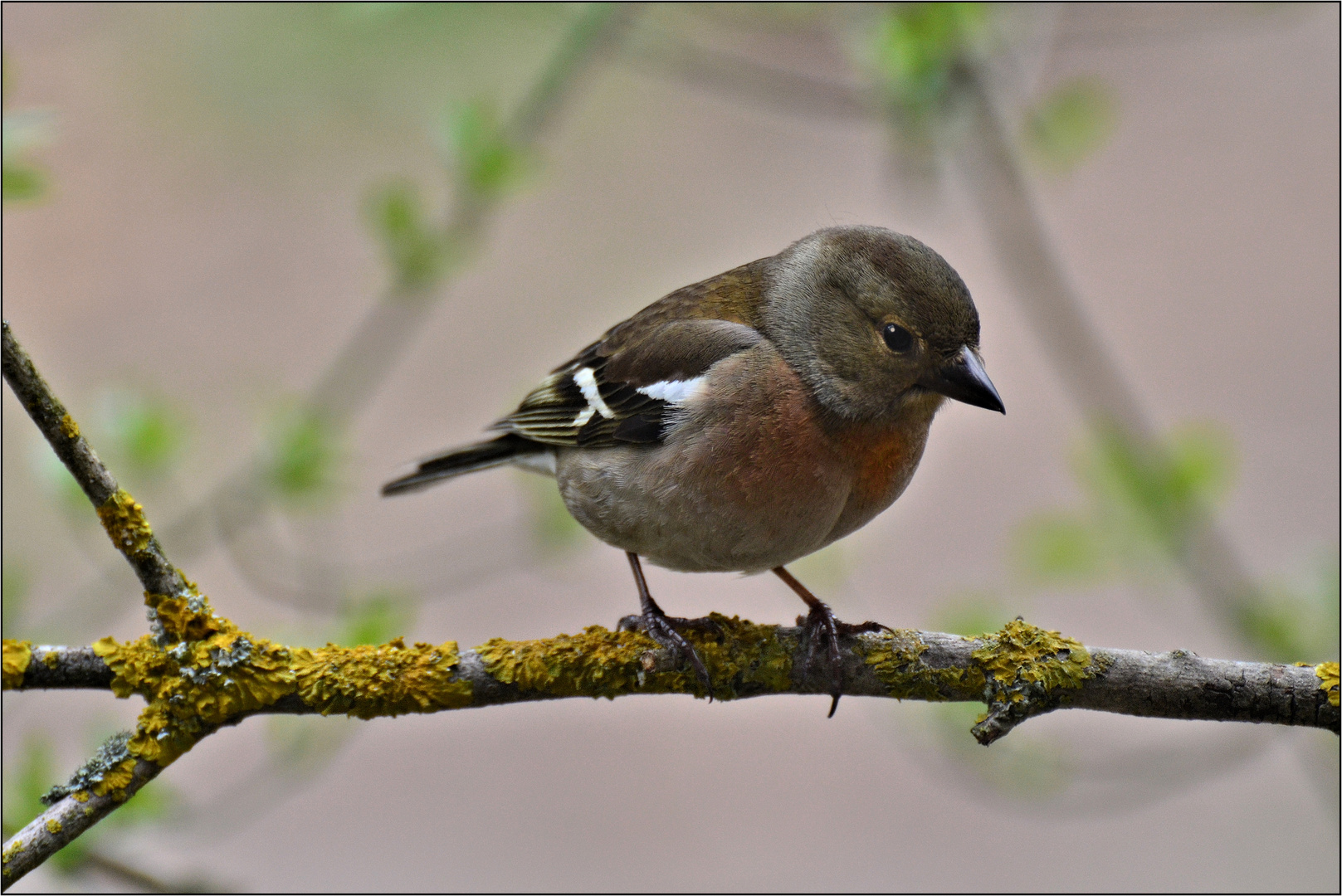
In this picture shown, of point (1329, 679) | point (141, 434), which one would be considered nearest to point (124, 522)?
point (141, 434)

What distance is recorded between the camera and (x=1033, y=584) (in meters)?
4.24

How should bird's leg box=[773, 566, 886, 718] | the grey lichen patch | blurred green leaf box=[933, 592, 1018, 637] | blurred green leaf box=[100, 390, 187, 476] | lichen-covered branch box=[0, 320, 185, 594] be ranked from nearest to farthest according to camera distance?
lichen-covered branch box=[0, 320, 185, 594]
the grey lichen patch
bird's leg box=[773, 566, 886, 718]
blurred green leaf box=[100, 390, 187, 476]
blurred green leaf box=[933, 592, 1018, 637]

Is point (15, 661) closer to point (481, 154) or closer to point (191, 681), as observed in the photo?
point (191, 681)

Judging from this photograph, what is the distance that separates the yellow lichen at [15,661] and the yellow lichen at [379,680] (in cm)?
57

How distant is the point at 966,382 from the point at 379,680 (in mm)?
1791

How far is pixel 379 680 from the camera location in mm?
2785

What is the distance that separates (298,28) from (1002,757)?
4959mm

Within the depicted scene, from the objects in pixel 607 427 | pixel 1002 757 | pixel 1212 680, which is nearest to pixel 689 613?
pixel 1002 757

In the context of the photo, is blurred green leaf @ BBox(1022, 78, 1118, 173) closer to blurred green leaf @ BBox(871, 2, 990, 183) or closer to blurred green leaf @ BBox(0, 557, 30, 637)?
blurred green leaf @ BBox(871, 2, 990, 183)

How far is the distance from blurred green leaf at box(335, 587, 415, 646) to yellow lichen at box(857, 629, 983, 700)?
4.73 ft

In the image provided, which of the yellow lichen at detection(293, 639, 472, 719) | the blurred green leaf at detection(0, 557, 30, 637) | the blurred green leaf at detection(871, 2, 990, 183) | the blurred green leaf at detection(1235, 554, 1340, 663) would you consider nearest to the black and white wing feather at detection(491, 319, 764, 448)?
the blurred green leaf at detection(871, 2, 990, 183)

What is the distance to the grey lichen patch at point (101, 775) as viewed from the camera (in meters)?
2.41

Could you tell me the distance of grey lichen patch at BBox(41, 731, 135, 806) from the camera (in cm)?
241

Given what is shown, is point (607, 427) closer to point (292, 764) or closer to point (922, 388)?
Answer: point (922, 388)
